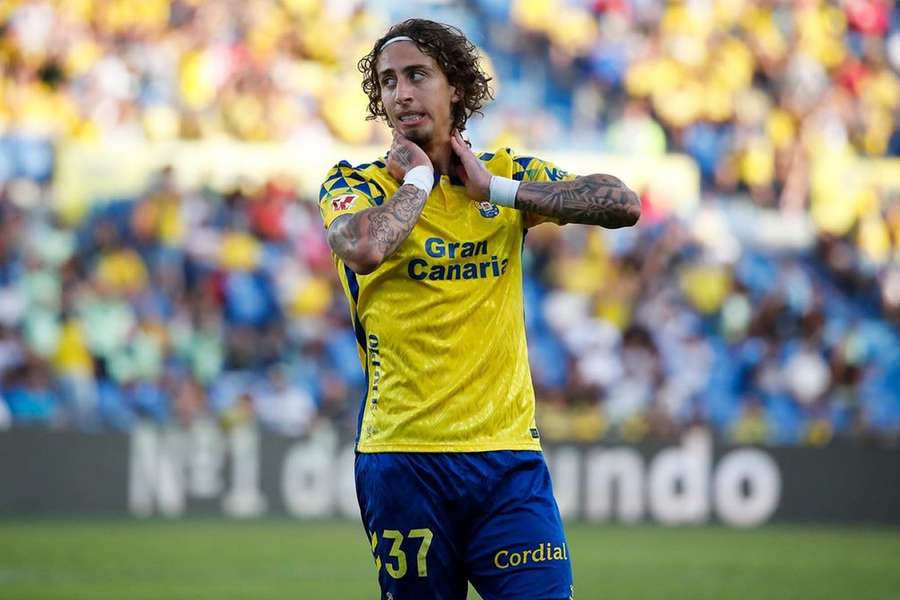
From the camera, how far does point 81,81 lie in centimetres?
1669

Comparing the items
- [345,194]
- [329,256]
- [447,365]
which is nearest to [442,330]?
[447,365]

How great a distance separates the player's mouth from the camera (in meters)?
4.68

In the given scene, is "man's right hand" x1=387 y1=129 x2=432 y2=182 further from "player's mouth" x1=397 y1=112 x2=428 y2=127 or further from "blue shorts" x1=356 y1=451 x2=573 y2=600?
"blue shorts" x1=356 y1=451 x2=573 y2=600

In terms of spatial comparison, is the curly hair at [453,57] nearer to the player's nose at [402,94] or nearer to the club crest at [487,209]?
the player's nose at [402,94]

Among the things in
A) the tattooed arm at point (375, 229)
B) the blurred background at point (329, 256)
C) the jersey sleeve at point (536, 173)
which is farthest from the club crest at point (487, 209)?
the blurred background at point (329, 256)

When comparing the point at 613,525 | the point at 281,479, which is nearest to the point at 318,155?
the point at 281,479

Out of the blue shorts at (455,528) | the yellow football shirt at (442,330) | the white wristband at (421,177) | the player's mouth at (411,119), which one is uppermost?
the player's mouth at (411,119)

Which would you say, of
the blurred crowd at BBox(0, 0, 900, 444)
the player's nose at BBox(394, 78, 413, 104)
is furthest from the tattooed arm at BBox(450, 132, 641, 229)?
the blurred crowd at BBox(0, 0, 900, 444)

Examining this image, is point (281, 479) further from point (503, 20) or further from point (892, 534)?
point (503, 20)

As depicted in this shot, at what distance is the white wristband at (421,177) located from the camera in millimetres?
4485

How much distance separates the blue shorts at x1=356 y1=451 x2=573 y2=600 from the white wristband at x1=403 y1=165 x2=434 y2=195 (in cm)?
79

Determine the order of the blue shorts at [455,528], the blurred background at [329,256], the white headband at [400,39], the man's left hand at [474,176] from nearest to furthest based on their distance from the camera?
the blue shorts at [455,528] < the man's left hand at [474,176] < the white headband at [400,39] < the blurred background at [329,256]

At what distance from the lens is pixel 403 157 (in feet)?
15.2

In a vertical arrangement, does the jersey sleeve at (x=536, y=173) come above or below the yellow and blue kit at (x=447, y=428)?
above
